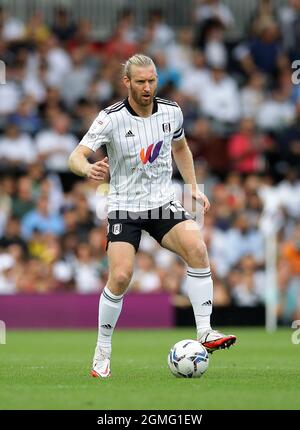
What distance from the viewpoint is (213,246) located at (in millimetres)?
20031

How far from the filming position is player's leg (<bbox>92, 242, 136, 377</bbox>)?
9.69 m

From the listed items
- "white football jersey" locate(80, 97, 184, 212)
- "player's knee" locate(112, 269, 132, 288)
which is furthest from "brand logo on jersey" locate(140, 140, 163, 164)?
"player's knee" locate(112, 269, 132, 288)

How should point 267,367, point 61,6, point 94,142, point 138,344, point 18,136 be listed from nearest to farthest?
point 94,142
point 267,367
point 138,344
point 18,136
point 61,6

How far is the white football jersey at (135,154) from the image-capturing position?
9.96 meters

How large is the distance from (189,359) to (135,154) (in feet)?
6.05

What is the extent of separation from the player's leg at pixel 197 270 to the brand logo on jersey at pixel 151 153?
0.62 metres

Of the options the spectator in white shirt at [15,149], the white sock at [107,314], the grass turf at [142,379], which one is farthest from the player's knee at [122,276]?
the spectator in white shirt at [15,149]

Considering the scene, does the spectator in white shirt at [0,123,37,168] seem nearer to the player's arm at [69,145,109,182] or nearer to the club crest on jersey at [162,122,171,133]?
the club crest on jersey at [162,122,171,133]

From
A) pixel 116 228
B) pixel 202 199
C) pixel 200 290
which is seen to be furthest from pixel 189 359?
pixel 202 199

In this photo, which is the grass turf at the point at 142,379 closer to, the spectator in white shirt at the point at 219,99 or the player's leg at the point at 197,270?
the player's leg at the point at 197,270

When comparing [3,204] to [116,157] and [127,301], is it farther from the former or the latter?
[116,157]

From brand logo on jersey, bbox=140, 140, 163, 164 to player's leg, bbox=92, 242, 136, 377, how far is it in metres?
0.77
